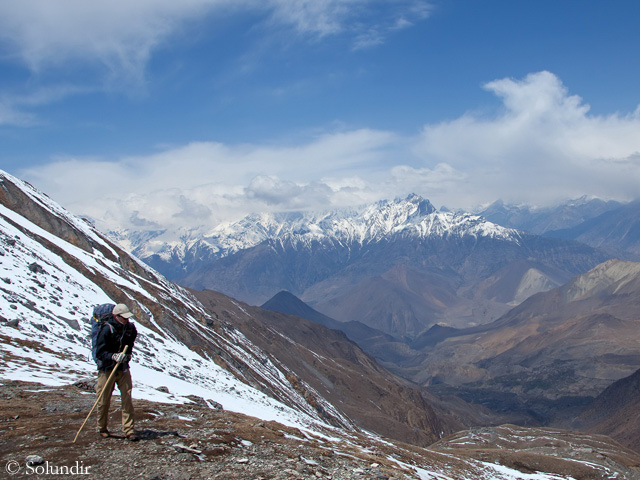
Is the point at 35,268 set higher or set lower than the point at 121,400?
higher

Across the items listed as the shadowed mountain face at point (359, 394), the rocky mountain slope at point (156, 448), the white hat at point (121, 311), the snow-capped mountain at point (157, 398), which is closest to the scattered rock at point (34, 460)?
the rocky mountain slope at point (156, 448)

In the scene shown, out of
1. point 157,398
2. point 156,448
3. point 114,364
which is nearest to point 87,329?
point 157,398

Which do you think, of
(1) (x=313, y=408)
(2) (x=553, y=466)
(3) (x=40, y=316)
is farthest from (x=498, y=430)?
(3) (x=40, y=316)

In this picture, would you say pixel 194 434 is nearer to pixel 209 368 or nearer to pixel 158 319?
pixel 209 368

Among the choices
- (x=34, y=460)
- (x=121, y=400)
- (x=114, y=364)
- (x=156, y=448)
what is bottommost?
(x=156, y=448)

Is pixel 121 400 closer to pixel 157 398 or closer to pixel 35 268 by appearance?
pixel 157 398

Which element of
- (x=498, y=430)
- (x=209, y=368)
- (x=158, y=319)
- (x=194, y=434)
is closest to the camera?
(x=194, y=434)

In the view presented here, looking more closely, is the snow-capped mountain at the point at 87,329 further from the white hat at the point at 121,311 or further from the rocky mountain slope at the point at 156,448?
the white hat at the point at 121,311

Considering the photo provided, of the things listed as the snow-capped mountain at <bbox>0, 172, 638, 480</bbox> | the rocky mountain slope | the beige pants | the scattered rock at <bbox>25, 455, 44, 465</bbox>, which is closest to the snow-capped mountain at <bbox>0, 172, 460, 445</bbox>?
the snow-capped mountain at <bbox>0, 172, 638, 480</bbox>

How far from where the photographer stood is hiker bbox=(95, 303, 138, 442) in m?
15.2

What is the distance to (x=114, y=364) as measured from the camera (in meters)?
15.6

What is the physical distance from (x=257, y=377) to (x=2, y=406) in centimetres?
7621

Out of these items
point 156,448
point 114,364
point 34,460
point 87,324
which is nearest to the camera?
point 34,460

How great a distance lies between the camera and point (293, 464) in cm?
1574
